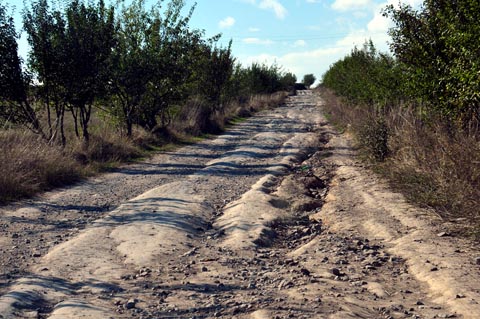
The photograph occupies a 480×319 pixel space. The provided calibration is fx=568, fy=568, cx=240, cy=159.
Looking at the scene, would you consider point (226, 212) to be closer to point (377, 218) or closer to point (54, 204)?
point (377, 218)

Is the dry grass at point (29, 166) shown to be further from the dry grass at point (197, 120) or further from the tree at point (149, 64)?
the dry grass at point (197, 120)

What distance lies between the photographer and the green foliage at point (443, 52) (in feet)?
24.8

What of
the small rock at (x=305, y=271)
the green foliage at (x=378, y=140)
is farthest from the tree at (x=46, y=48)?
the small rock at (x=305, y=271)

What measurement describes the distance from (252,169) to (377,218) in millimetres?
5808

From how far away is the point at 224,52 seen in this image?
31.3 meters

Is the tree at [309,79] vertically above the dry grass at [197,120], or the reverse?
the tree at [309,79]

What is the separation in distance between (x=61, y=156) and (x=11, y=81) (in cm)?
332

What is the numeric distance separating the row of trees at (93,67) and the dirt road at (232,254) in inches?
178

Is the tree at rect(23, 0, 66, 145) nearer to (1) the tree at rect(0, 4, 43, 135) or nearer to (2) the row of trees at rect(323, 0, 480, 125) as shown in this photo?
(1) the tree at rect(0, 4, 43, 135)

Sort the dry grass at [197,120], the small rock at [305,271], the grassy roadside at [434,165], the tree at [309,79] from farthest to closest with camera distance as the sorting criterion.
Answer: the tree at [309,79], the dry grass at [197,120], the grassy roadside at [434,165], the small rock at [305,271]

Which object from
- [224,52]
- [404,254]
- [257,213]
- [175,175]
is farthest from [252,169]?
[224,52]

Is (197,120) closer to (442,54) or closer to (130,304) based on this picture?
(442,54)

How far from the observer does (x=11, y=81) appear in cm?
1405

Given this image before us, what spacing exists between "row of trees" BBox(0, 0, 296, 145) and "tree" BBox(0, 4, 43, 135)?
0.02 metres
